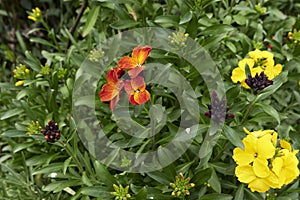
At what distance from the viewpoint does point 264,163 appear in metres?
1.36

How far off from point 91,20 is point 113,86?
0.67 meters

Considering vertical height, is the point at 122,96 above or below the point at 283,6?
above

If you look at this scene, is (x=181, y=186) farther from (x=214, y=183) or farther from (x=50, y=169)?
(x=50, y=169)

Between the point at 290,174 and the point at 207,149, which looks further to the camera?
the point at 207,149

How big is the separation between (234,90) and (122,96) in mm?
409

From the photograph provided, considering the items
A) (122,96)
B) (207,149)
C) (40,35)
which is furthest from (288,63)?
(40,35)

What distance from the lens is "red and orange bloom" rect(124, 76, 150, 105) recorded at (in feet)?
4.54

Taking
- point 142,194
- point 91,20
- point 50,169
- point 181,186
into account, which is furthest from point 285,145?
point 91,20

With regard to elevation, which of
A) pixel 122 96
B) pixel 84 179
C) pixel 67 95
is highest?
pixel 122 96

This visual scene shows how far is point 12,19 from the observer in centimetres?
290

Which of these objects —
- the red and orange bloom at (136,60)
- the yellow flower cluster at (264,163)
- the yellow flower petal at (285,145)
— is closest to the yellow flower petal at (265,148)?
the yellow flower cluster at (264,163)

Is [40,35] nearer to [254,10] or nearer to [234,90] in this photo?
[254,10]

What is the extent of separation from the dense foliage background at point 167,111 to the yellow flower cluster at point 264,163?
0.06m

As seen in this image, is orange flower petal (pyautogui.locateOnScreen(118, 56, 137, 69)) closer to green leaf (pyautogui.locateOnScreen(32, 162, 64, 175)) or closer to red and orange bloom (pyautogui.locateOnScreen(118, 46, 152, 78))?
red and orange bloom (pyautogui.locateOnScreen(118, 46, 152, 78))
